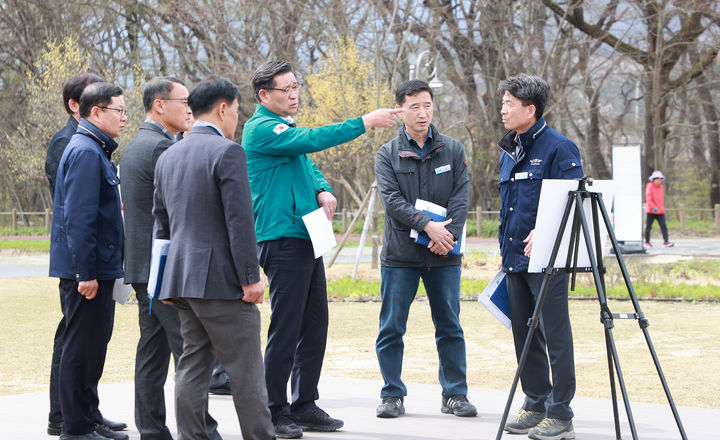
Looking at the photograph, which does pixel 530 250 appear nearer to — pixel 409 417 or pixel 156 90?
pixel 409 417

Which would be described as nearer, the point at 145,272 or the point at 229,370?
the point at 229,370

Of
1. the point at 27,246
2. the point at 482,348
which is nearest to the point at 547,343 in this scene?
the point at 482,348

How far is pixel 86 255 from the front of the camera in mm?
4797

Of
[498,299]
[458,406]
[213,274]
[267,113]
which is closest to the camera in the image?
[213,274]

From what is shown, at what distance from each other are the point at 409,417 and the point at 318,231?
1341 millimetres

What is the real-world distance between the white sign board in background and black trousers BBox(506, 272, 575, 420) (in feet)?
41.6

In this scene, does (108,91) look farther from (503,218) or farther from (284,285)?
(503,218)

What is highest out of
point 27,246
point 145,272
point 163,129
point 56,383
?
point 163,129

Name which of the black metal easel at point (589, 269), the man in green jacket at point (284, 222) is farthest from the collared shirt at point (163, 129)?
the black metal easel at point (589, 269)

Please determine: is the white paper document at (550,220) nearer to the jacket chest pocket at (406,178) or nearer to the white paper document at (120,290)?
the jacket chest pocket at (406,178)

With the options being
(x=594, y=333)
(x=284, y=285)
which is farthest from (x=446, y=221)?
(x=594, y=333)

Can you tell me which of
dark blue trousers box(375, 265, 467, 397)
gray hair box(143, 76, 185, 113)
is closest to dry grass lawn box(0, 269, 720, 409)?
dark blue trousers box(375, 265, 467, 397)

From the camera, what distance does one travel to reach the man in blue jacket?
5.16m

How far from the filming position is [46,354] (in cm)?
894
